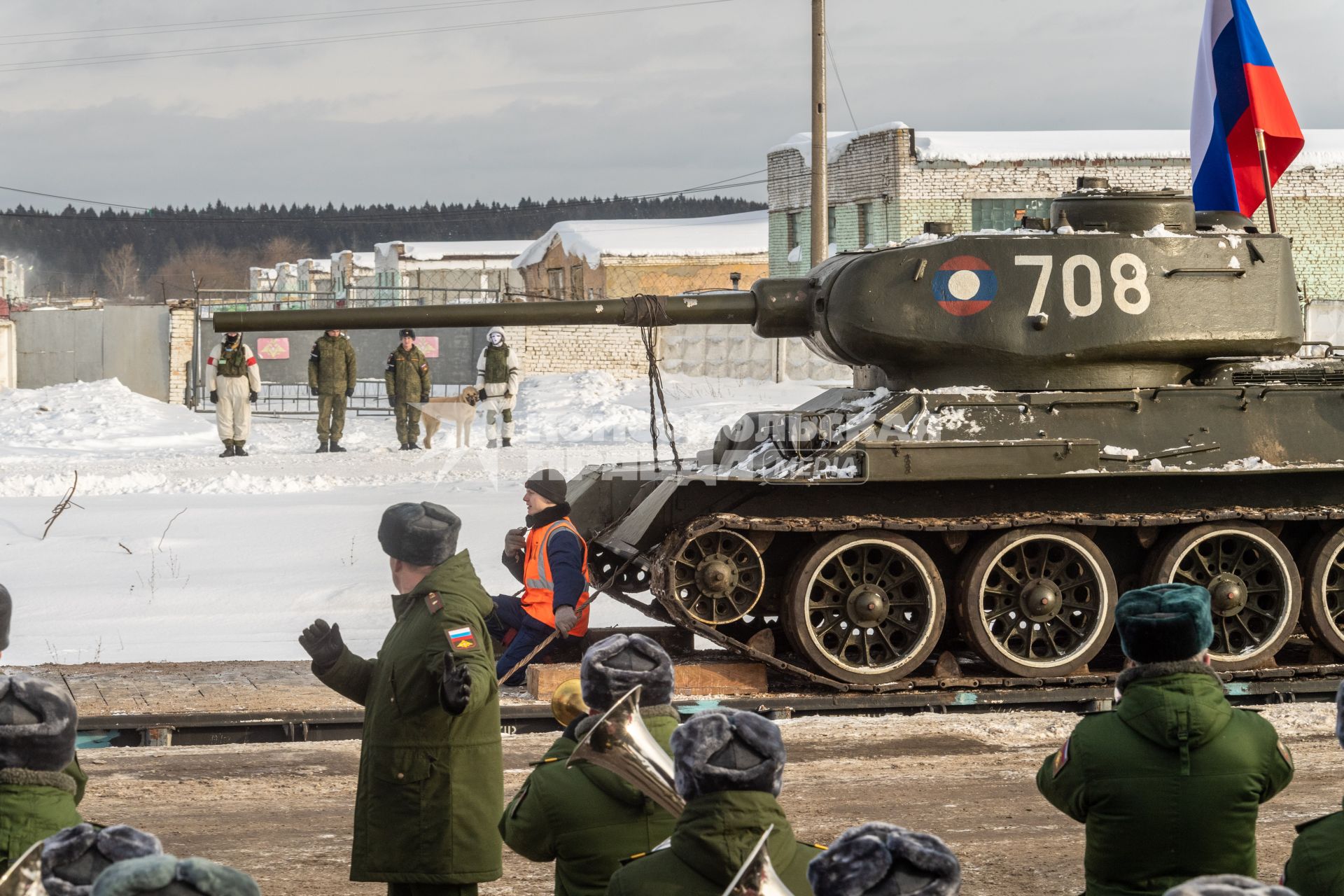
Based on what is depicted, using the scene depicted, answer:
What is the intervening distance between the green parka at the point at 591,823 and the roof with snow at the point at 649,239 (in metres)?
35.3

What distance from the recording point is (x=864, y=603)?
927 centimetres

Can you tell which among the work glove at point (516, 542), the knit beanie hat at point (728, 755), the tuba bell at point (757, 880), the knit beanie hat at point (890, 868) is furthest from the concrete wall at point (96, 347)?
the knit beanie hat at point (890, 868)

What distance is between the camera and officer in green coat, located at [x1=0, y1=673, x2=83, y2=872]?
3.56 m

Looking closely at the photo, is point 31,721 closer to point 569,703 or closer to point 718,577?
point 569,703

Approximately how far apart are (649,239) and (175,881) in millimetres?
40449

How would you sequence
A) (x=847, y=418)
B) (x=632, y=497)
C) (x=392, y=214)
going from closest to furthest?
(x=847, y=418)
(x=632, y=497)
(x=392, y=214)

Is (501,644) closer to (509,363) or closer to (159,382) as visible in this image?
(509,363)

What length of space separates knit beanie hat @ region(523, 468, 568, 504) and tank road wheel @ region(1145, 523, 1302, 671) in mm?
3554

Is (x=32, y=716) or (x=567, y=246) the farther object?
(x=567, y=246)

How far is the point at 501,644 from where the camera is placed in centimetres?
1001

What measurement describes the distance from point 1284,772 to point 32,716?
3.13 metres

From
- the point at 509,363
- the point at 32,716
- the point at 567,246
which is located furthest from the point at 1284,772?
the point at 567,246

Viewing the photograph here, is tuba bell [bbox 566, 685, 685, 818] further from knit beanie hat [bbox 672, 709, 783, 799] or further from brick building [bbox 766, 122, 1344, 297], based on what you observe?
brick building [bbox 766, 122, 1344, 297]

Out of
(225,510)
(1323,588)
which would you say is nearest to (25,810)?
(1323,588)
